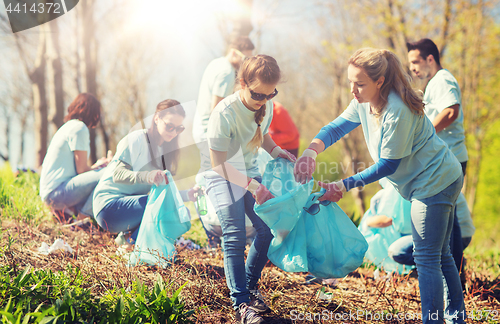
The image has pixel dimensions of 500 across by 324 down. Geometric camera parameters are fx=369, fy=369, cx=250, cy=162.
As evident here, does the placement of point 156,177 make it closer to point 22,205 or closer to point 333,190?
point 333,190

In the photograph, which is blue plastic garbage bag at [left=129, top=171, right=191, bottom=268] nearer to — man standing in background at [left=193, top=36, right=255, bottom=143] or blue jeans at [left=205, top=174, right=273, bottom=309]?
blue jeans at [left=205, top=174, right=273, bottom=309]

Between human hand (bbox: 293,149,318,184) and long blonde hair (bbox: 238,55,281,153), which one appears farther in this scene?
human hand (bbox: 293,149,318,184)

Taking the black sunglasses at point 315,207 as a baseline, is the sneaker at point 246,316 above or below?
below

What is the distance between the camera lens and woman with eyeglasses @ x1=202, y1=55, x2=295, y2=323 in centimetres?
209

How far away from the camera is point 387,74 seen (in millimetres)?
1997

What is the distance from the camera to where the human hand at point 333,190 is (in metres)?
2.13

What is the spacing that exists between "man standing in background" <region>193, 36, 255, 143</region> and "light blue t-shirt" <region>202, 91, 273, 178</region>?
97cm

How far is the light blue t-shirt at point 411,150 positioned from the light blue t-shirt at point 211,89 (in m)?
1.53

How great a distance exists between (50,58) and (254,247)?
5550mm

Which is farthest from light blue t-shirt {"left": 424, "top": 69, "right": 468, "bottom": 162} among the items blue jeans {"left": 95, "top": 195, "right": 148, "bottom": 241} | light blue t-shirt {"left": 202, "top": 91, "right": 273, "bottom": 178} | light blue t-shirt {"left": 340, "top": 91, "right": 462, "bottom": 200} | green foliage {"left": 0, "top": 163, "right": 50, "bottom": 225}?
green foliage {"left": 0, "top": 163, "right": 50, "bottom": 225}

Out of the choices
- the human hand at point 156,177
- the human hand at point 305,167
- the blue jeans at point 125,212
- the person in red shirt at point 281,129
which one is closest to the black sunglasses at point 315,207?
the human hand at point 305,167

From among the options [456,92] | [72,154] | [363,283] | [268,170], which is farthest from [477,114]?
[72,154]

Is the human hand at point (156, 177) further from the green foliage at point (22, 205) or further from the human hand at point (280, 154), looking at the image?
the green foliage at point (22, 205)

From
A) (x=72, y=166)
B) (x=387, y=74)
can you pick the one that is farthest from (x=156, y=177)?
(x=387, y=74)
